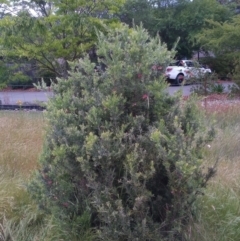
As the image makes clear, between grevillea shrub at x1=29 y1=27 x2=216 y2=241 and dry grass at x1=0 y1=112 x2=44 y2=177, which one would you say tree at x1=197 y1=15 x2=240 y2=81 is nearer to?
dry grass at x1=0 y1=112 x2=44 y2=177

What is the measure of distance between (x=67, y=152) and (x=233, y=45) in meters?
21.4

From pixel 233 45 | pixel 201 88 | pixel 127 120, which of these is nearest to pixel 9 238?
pixel 127 120

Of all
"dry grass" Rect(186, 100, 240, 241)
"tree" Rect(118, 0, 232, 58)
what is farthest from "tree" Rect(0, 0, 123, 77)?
"tree" Rect(118, 0, 232, 58)

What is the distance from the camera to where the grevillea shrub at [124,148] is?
3387 millimetres

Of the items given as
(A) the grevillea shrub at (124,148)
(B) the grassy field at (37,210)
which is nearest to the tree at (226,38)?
(B) the grassy field at (37,210)

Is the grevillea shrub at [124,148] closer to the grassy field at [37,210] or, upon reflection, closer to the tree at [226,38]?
the grassy field at [37,210]

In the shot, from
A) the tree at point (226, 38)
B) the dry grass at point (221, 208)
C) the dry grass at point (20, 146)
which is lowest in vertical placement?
the tree at point (226, 38)

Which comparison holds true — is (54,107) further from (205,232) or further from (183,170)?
(205,232)

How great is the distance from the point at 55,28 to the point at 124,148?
14076 mm

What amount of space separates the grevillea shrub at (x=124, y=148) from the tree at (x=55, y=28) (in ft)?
41.7

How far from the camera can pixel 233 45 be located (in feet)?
78.5

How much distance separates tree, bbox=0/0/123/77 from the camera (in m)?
16.5

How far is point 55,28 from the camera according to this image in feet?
55.7

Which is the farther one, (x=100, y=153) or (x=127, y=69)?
(x=127, y=69)
